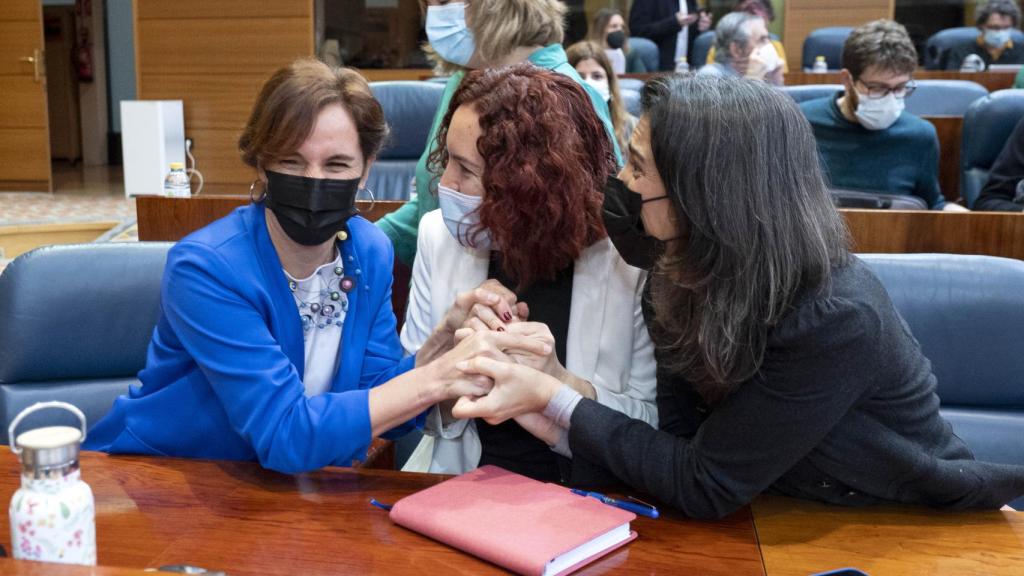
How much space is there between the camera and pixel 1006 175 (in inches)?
137

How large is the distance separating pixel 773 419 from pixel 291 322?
0.70 m

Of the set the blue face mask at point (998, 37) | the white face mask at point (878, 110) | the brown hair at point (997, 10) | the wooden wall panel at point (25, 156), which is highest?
the brown hair at point (997, 10)

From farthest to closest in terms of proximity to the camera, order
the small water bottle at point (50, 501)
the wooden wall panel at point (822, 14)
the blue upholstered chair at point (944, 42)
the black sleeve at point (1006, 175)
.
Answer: the wooden wall panel at point (822, 14) < the blue upholstered chair at point (944, 42) < the black sleeve at point (1006, 175) < the small water bottle at point (50, 501)

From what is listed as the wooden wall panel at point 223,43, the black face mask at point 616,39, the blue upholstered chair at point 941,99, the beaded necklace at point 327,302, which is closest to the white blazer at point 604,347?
the beaded necklace at point 327,302

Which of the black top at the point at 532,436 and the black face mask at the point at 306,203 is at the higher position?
the black face mask at the point at 306,203

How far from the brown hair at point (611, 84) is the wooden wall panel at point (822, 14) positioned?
4.17 meters

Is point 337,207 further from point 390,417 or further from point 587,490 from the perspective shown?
point 587,490

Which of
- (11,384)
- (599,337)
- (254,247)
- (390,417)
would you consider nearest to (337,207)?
(254,247)

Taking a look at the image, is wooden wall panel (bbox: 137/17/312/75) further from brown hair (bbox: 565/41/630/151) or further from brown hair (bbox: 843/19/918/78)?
brown hair (bbox: 843/19/918/78)

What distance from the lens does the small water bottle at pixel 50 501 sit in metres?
0.91

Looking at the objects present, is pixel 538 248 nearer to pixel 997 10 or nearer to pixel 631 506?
pixel 631 506

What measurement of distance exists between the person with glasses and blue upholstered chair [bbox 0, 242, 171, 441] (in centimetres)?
252

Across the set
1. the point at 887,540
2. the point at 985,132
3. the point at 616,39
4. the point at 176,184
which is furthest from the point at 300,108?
the point at 616,39

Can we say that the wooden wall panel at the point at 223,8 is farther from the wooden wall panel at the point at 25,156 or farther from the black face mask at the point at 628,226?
the black face mask at the point at 628,226
